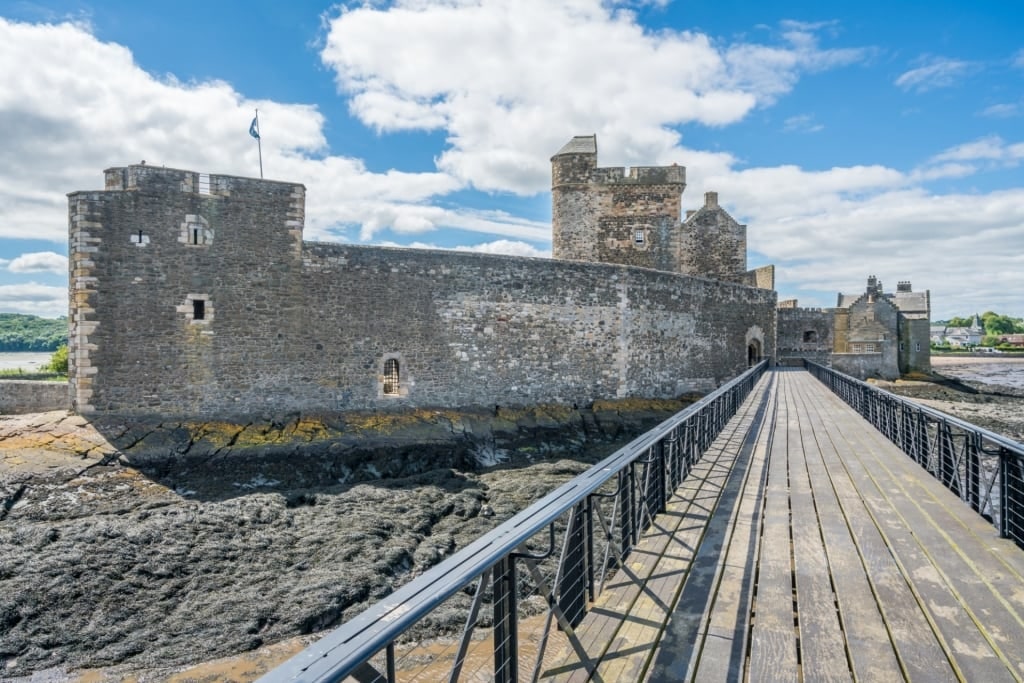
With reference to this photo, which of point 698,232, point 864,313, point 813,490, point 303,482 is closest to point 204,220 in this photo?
point 303,482

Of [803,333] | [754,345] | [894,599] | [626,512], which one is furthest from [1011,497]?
[803,333]

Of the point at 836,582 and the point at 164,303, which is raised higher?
the point at 164,303

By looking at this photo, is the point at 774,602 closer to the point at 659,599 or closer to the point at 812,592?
the point at 812,592

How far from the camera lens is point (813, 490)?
5508 mm

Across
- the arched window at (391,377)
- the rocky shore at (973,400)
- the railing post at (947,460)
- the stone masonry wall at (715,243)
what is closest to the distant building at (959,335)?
the rocky shore at (973,400)

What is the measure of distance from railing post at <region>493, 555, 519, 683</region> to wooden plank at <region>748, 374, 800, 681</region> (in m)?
1.02

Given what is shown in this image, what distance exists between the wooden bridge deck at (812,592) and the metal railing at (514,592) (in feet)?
0.56

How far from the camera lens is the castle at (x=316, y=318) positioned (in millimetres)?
12938

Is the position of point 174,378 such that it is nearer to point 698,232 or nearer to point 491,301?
point 491,301

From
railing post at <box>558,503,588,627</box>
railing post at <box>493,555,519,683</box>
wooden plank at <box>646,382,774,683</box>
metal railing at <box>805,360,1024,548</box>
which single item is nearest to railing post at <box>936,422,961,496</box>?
metal railing at <box>805,360,1024,548</box>

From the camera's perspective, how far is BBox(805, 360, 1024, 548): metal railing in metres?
4.00

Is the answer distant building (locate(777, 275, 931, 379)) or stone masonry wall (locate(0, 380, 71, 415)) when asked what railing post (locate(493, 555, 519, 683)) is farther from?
distant building (locate(777, 275, 931, 379))

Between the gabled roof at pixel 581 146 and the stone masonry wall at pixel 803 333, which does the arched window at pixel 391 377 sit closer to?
the gabled roof at pixel 581 146

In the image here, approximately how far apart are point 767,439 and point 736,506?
12.2ft
